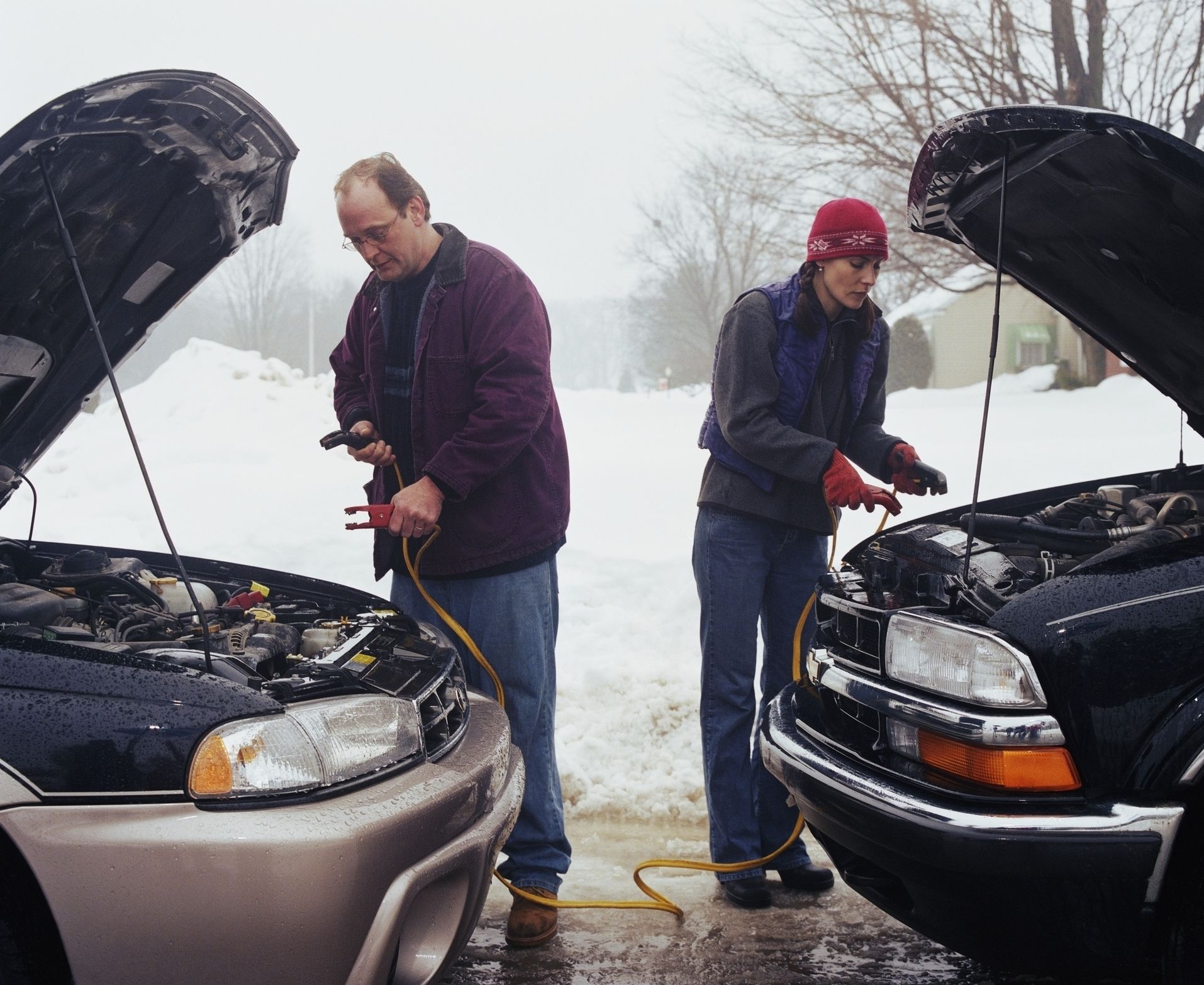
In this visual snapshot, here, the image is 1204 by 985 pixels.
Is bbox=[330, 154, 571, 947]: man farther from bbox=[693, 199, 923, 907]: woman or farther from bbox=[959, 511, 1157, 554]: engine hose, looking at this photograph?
bbox=[959, 511, 1157, 554]: engine hose

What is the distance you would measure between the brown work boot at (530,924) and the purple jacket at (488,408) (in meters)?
0.98

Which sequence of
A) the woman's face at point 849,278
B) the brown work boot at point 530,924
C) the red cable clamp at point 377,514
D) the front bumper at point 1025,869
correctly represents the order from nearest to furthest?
the front bumper at point 1025,869
the red cable clamp at point 377,514
the brown work boot at point 530,924
the woman's face at point 849,278

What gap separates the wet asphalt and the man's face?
2.00m

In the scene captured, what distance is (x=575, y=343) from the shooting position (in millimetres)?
Result: 67625

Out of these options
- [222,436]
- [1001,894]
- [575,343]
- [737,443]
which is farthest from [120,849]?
[575,343]

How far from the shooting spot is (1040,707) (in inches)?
81.4

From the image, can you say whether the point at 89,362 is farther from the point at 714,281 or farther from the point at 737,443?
the point at 714,281

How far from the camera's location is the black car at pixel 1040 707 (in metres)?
1.97

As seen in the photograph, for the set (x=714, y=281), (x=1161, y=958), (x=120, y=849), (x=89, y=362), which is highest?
(x=714, y=281)

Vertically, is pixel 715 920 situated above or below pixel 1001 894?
below

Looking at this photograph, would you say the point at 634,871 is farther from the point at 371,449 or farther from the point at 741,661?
the point at 371,449

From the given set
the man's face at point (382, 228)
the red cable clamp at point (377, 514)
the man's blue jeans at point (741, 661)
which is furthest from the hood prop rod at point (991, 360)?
the man's face at point (382, 228)

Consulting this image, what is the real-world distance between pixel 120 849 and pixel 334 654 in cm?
72

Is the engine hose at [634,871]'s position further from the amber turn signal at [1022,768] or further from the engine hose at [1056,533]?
the amber turn signal at [1022,768]
